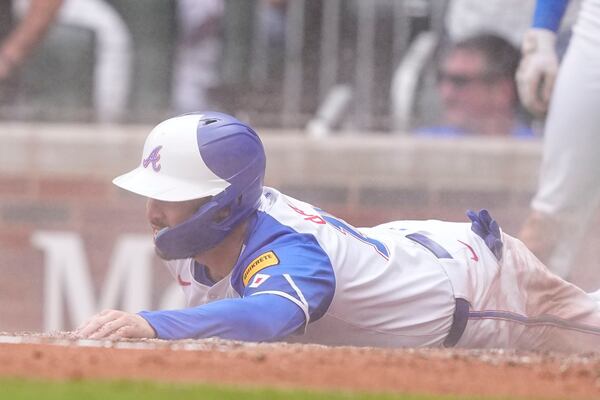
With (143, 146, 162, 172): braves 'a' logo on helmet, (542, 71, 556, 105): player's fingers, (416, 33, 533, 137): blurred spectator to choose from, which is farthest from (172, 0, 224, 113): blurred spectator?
(143, 146, 162, 172): braves 'a' logo on helmet

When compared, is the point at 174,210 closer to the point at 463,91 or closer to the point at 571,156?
the point at 571,156

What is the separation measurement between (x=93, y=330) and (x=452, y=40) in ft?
16.2

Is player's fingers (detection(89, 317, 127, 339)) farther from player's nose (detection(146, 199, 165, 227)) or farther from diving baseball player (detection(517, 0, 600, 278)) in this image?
diving baseball player (detection(517, 0, 600, 278))

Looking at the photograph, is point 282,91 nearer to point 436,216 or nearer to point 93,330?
point 436,216

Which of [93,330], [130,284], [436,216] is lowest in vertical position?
[130,284]

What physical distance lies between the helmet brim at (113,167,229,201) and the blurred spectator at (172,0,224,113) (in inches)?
160

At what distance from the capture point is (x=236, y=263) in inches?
198

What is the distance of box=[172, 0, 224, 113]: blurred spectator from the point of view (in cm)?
915

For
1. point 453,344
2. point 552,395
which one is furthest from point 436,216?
point 552,395

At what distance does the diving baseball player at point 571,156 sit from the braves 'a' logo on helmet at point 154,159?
210 centimetres

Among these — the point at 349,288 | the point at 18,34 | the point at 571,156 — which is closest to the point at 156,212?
the point at 349,288

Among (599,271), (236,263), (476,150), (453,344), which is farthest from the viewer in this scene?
(476,150)

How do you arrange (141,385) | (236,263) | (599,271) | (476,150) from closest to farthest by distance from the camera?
(141,385), (236,263), (599,271), (476,150)

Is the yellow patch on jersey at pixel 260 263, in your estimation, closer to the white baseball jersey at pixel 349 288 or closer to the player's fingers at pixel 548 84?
the white baseball jersey at pixel 349 288
